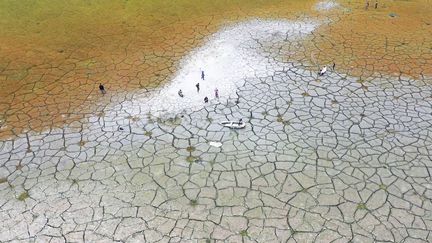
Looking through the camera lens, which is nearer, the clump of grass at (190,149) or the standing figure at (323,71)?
the clump of grass at (190,149)

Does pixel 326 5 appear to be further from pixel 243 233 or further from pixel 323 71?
pixel 243 233

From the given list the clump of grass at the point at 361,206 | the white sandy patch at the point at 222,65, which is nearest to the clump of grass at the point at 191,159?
→ the white sandy patch at the point at 222,65

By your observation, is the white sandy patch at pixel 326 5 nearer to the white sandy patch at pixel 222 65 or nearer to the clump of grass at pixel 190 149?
the white sandy patch at pixel 222 65

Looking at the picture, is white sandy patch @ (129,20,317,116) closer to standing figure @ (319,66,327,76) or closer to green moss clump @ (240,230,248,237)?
standing figure @ (319,66,327,76)

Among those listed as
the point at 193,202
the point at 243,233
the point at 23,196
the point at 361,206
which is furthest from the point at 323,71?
the point at 23,196

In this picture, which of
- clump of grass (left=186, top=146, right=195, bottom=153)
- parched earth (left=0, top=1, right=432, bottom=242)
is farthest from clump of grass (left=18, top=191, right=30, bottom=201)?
clump of grass (left=186, top=146, right=195, bottom=153)

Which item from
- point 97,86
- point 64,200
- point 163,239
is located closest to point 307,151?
point 163,239

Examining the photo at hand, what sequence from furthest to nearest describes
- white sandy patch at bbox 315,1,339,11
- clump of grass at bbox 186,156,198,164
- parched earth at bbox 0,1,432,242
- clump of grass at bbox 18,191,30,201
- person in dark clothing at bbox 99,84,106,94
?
white sandy patch at bbox 315,1,339,11, person in dark clothing at bbox 99,84,106,94, clump of grass at bbox 186,156,198,164, clump of grass at bbox 18,191,30,201, parched earth at bbox 0,1,432,242

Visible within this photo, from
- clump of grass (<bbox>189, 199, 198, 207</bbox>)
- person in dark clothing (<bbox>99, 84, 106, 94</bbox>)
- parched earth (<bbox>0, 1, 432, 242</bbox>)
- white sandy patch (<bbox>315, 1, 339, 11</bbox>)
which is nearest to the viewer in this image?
parched earth (<bbox>0, 1, 432, 242</bbox>)

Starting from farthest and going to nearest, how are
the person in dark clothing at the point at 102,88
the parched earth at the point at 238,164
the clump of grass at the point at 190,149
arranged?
the person in dark clothing at the point at 102,88, the clump of grass at the point at 190,149, the parched earth at the point at 238,164
